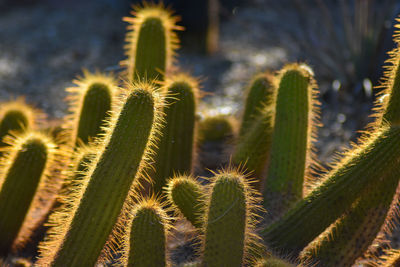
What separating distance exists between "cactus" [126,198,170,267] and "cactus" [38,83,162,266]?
149mm

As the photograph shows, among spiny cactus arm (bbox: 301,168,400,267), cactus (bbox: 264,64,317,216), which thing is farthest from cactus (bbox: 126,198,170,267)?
cactus (bbox: 264,64,317,216)

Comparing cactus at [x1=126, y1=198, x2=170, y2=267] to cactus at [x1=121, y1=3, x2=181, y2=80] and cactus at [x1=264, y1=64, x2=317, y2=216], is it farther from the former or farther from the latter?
cactus at [x1=121, y1=3, x2=181, y2=80]

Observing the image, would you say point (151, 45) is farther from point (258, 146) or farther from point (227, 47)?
point (227, 47)

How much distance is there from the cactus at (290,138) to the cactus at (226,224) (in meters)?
0.75

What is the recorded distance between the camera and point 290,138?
2.67 metres

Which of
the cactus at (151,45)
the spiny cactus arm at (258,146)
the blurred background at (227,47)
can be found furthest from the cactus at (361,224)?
the blurred background at (227,47)

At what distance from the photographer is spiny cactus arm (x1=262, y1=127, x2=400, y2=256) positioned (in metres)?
2.09

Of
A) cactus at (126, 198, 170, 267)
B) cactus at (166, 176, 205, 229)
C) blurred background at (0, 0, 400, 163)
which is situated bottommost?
cactus at (126, 198, 170, 267)

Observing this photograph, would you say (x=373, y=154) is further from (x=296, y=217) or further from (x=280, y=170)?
(x=280, y=170)

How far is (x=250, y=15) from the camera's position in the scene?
855 cm

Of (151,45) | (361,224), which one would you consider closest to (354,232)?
(361,224)

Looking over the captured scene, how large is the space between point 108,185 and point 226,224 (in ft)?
1.72

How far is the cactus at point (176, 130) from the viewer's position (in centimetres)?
→ 281

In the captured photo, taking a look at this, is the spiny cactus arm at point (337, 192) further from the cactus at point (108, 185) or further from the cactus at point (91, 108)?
the cactus at point (91, 108)
